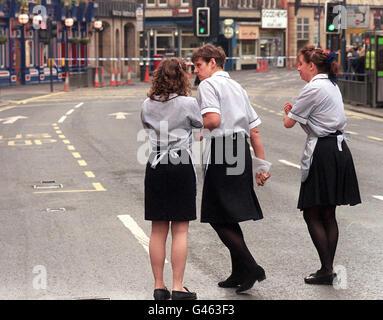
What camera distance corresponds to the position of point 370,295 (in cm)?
655

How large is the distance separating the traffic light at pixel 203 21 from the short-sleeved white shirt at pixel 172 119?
29.5 m

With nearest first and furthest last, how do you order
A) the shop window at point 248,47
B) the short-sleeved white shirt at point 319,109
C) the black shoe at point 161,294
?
the black shoe at point 161,294
the short-sleeved white shirt at point 319,109
the shop window at point 248,47

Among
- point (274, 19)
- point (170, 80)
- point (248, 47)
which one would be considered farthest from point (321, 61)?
point (274, 19)

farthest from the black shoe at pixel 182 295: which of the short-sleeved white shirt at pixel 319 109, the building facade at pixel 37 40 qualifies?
the building facade at pixel 37 40

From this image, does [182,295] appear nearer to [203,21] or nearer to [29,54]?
[203,21]

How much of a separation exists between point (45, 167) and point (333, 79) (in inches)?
329

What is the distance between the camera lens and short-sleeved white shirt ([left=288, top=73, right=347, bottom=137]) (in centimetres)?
701

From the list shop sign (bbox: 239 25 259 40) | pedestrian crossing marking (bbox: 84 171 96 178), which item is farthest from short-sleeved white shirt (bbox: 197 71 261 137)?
shop sign (bbox: 239 25 259 40)

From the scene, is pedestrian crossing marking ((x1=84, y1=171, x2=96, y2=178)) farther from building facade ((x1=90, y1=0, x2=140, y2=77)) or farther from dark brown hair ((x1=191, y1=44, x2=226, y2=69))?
building facade ((x1=90, y1=0, x2=140, y2=77))

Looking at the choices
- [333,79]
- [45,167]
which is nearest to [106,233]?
[333,79]

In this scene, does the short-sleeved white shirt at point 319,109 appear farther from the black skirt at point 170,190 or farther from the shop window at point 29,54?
the shop window at point 29,54

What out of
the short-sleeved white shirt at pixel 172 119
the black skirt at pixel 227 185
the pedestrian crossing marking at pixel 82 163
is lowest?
the pedestrian crossing marking at pixel 82 163

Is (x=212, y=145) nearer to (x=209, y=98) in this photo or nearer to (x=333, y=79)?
(x=209, y=98)

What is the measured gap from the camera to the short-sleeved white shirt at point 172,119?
6324 millimetres
